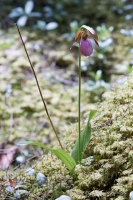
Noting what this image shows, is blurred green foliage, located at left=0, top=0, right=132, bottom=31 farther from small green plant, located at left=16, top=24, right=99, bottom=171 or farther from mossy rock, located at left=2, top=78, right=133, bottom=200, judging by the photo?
small green plant, located at left=16, top=24, right=99, bottom=171

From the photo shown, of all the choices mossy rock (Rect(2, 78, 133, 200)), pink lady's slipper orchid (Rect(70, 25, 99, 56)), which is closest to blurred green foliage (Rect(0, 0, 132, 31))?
mossy rock (Rect(2, 78, 133, 200))

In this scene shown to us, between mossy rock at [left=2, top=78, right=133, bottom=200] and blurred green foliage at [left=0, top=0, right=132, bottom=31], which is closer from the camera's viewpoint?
mossy rock at [left=2, top=78, right=133, bottom=200]

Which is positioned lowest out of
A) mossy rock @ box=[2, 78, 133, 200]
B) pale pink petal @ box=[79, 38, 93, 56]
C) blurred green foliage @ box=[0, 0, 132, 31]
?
mossy rock @ box=[2, 78, 133, 200]

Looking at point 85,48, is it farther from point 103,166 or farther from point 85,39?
point 103,166

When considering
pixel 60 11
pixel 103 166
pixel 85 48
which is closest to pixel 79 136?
pixel 103 166

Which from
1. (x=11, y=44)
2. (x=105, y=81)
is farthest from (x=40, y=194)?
(x=11, y=44)

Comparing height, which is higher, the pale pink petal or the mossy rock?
the pale pink petal

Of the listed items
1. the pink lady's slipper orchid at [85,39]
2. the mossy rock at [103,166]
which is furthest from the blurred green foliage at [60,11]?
the pink lady's slipper orchid at [85,39]

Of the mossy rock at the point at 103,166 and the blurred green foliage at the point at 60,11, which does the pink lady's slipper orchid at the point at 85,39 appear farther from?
the blurred green foliage at the point at 60,11
